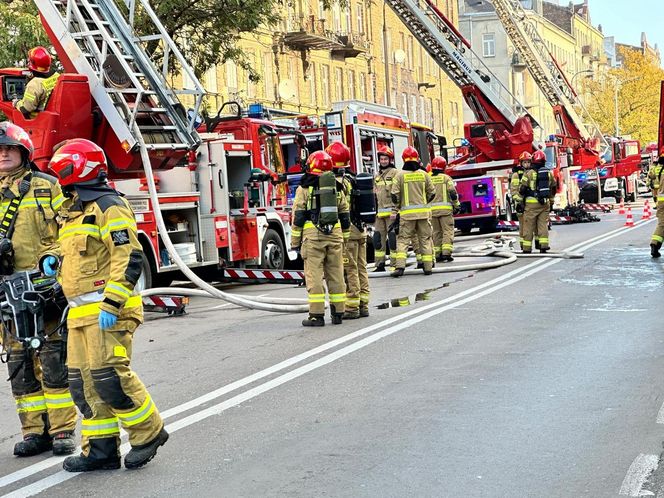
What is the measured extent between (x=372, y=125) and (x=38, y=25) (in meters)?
7.36

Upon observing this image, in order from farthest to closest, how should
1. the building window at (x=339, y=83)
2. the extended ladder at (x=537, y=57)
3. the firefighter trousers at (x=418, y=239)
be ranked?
the building window at (x=339, y=83) → the extended ladder at (x=537, y=57) → the firefighter trousers at (x=418, y=239)

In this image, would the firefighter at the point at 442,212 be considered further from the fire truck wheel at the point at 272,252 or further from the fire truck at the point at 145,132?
the fire truck at the point at 145,132

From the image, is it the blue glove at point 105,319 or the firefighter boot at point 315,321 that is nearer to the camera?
the blue glove at point 105,319

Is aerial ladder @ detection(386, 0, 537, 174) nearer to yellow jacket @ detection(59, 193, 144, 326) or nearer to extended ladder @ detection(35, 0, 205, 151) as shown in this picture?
extended ladder @ detection(35, 0, 205, 151)

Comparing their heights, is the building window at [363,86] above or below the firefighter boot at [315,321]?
above

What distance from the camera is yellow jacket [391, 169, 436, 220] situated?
653 inches

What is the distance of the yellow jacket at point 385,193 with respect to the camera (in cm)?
1712

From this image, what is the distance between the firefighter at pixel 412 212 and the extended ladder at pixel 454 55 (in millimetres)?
12091

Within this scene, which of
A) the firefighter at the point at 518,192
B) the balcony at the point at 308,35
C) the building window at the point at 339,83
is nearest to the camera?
the firefighter at the point at 518,192

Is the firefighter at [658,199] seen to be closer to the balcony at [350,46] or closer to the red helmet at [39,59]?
the red helmet at [39,59]

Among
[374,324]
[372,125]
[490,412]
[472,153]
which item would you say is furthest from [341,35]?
[490,412]

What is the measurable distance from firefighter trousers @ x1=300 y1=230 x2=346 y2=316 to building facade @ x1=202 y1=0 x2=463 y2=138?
2269 centimetres

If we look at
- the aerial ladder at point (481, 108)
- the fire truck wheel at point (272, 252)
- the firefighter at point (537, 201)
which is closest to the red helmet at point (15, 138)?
the fire truck wheel at point (272, 252)

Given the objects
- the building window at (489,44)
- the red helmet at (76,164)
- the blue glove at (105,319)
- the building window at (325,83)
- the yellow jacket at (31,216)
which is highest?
the building window at (489,44)
